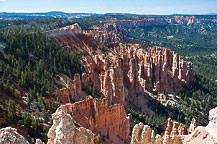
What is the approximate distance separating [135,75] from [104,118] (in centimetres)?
2222

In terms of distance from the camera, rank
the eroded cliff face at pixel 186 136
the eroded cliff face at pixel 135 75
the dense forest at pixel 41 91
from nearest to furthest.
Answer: the eroded cliff face at pixel 186 136 < the dense forest at pixel 41 91 < the eroded cliff face at pixel 135 75

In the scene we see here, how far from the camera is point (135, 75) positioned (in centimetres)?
4300

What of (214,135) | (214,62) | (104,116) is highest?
(214,135)

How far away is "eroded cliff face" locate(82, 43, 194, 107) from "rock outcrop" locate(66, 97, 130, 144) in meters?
10.2

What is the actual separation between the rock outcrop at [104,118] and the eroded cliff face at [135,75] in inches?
403

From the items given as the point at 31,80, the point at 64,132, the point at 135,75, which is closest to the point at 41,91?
the point at 31,80

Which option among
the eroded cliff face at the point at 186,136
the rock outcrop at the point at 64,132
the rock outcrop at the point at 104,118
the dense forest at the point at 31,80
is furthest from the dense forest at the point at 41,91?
the eroded cliff face at the point at 186,136

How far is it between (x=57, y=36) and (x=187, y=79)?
4035cm

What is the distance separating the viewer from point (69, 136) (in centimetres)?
925

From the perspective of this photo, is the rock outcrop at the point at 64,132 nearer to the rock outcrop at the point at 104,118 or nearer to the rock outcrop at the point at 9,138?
the rock outcrop at the point at 9,138

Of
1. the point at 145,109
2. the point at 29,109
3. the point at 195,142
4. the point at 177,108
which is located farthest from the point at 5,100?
the point at 177,108

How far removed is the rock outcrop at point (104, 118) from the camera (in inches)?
833

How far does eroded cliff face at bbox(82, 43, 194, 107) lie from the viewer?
3544 cm

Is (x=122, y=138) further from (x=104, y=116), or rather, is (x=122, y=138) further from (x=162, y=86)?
(x=162, y=86)
